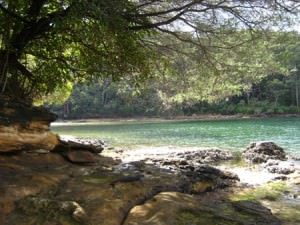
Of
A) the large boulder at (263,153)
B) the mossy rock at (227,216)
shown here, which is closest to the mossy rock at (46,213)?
the mossy rock at (227,216)

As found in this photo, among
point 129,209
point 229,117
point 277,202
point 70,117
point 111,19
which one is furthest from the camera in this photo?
point 70,117

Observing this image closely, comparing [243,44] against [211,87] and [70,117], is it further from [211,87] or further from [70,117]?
[70,117]

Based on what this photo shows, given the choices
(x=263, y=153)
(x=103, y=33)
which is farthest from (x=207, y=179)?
(x=263, y=153)

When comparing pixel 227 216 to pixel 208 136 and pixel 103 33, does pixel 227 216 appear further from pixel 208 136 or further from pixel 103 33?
pixel 208 136

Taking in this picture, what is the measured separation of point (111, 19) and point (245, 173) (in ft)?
22.0

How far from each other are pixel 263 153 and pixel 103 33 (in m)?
9.44

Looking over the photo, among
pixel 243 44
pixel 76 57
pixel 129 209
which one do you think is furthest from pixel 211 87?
pixel 129 209

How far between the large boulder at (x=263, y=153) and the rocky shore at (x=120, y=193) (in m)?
4.05

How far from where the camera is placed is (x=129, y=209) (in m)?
6.14

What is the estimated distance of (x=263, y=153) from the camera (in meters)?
15.4

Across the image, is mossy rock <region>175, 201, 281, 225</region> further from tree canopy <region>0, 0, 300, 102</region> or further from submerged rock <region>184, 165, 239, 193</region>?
tree canopy <region>0, 0, 300, 102</region>

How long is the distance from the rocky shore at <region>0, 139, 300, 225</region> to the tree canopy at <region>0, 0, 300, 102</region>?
1.99m

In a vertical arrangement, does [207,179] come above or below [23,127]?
below

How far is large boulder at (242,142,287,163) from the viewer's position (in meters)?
14.6
